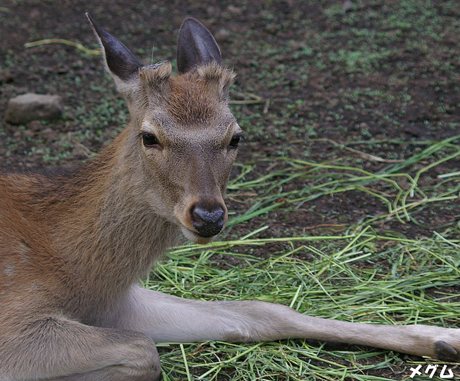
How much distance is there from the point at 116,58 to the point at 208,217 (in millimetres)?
1322

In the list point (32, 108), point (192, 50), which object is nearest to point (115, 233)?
point (192, 50)

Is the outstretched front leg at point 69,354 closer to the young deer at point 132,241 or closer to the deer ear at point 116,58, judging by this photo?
the young deer at point 132,241

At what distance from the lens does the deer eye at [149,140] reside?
398cm

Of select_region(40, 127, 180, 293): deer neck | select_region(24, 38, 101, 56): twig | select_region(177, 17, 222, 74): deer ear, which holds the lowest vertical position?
select_region(24, 38, 101, 56): twig

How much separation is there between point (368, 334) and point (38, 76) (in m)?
6.08

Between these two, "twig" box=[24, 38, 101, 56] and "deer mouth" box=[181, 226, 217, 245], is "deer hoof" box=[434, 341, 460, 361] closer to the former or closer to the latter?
"deer mouth" box=[181, 226, 217, 245]

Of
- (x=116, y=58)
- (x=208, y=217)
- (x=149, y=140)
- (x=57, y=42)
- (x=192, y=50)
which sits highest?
(x=116, y=58)

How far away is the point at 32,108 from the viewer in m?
7.67

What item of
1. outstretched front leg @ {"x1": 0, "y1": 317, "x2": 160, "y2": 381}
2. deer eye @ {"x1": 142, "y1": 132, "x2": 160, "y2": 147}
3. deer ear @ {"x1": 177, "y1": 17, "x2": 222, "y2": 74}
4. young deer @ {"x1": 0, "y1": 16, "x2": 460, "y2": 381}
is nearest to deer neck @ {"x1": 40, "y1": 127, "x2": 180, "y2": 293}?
young deer @ {"x1": 0, "y1": 16, "x2": 460, "y2": 381}

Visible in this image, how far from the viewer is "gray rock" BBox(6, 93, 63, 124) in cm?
762

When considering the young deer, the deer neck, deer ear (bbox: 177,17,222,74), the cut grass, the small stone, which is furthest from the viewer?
the small stone

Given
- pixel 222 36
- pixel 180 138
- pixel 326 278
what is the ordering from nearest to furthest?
pixel 180 138 → pixel 326 278 → pixel 222 36

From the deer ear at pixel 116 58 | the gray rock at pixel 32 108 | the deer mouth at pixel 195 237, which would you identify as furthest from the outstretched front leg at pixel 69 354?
the gray rock at pixel 32 108

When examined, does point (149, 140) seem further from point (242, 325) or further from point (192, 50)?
point (242, 325)
